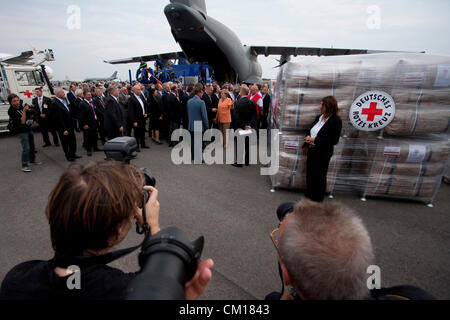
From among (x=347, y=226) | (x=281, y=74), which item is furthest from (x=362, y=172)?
(x=347, y=226)

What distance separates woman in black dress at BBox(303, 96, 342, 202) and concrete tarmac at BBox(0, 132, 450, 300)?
0.67m

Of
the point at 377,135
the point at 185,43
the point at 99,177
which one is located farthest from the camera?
the point at 185,43

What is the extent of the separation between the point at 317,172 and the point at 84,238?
10.5 feet

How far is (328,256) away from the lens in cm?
66

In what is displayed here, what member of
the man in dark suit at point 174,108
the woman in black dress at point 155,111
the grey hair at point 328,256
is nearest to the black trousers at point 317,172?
the grey hair at point 328,256

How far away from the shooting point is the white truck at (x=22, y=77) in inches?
324

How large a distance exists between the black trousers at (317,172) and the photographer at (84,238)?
117 inches

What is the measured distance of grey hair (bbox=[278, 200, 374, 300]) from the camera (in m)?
0.65

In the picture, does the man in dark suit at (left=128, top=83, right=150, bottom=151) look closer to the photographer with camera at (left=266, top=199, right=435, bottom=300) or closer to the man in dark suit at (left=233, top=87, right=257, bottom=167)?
the man in dark suit at (left=233, top=87, right=257, bottom=167)

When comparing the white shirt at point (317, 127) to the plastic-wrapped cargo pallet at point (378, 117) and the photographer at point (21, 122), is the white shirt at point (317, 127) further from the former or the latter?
the photographer at point (21, 122)

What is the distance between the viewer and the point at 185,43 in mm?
14680

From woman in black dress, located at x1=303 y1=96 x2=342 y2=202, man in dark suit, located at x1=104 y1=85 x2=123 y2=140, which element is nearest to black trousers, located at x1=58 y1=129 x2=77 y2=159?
man in dark suit, located at x1=104 y1=85 x2=123 y2=140
